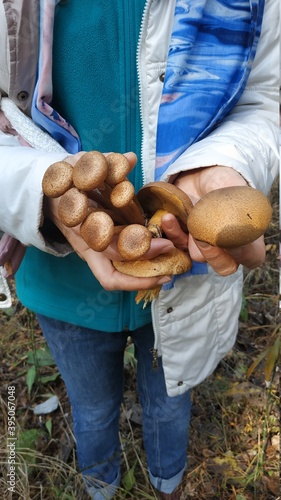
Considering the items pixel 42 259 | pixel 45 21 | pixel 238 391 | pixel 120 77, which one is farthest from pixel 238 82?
pixel 238 391

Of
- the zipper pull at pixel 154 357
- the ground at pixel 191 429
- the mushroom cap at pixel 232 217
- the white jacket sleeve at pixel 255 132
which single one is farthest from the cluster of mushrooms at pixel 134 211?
the ground at pixel 191 429

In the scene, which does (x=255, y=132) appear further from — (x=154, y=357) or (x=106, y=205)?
(x=154, y=357)

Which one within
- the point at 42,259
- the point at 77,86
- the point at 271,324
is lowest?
the point at 271,324

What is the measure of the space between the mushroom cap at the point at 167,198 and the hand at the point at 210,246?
0.02 metres

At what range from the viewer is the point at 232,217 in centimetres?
58

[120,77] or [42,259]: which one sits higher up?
[120,77]

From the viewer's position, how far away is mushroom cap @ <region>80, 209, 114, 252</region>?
24.2 inches

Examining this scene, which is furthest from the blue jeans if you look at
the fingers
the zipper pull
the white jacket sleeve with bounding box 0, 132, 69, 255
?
the fingers

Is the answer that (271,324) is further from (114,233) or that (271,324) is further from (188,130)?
(114,233)

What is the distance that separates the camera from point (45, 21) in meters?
0.78

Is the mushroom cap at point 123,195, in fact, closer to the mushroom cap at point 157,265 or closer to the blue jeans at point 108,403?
the mushroom cap at point 157,265

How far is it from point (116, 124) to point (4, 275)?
1.23 feet

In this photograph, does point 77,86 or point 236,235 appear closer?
point 236,235

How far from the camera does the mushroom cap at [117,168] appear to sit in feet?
2.08
